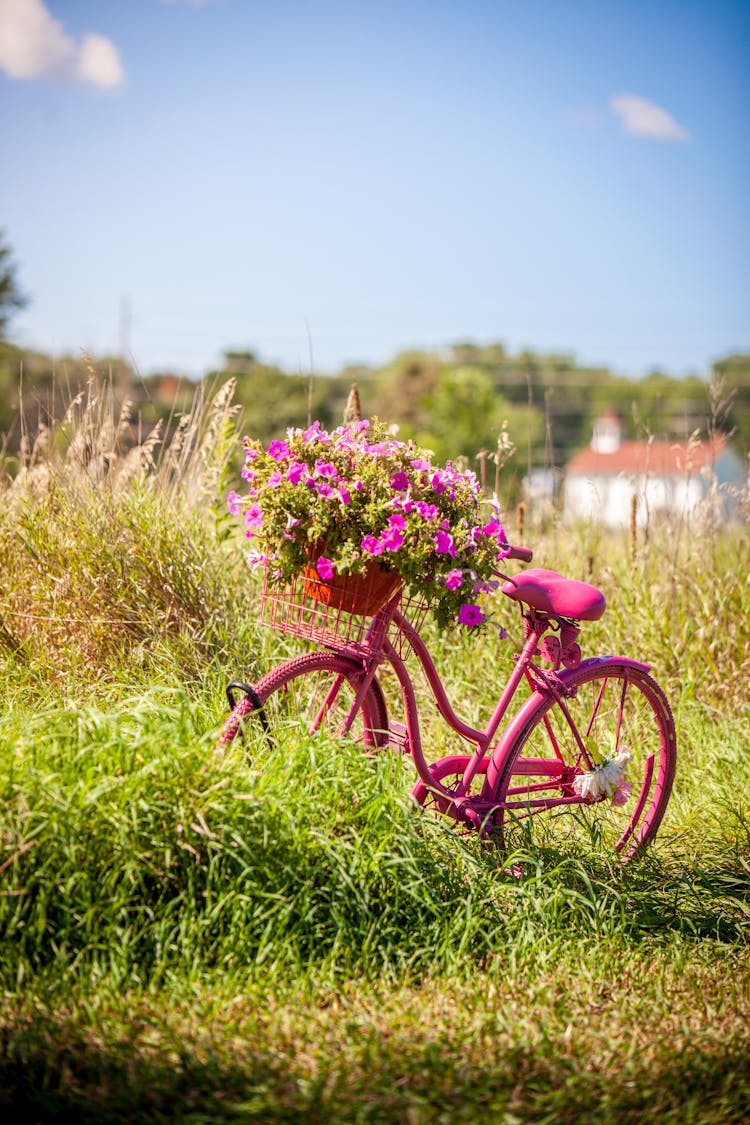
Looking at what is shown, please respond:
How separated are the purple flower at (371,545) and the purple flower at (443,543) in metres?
0.17

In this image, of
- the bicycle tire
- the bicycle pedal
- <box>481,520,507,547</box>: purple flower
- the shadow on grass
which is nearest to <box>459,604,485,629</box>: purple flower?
A: <box>481,520,507,547</box>: purple flower

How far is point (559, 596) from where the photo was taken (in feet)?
11.0

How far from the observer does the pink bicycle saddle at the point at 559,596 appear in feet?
10.9

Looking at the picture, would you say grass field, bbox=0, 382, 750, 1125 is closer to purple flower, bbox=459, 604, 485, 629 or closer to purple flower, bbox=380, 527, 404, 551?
purple flower, bbox=459, 604, 485, 629

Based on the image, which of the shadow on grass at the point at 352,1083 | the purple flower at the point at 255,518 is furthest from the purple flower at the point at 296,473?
the shadow on grass at the point at 352,1083

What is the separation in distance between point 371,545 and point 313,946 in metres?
1.10

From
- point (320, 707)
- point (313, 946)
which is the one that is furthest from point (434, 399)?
point (313, 946)

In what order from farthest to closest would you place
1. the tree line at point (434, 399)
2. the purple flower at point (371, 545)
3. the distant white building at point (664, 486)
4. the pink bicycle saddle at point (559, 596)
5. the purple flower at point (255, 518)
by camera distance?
the distant white building at point (664, 486), the tree line at point (434, 399), the pink bicycle saddle at point (559, 596), the purple flower at point (255, 518), the purple flower at point (371, 545)

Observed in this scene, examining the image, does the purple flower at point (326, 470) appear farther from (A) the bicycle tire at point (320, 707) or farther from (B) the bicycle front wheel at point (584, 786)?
(B) the bicycle front wheel at point (584, 786)

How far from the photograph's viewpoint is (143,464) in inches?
185

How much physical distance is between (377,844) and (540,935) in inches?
21.8

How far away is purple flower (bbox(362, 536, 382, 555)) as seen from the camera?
2.86 metres

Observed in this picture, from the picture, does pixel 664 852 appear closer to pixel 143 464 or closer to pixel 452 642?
pixel 452 642

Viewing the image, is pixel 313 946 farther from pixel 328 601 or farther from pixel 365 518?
pixel 365 518
